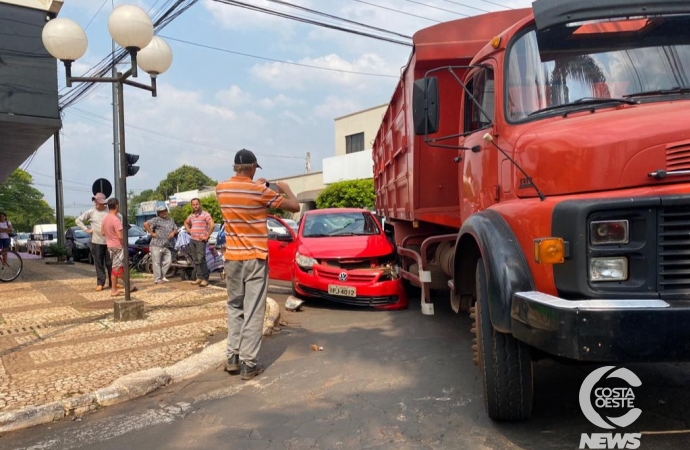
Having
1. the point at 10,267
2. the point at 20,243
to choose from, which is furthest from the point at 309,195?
the point at 10,267

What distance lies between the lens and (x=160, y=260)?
10.2 m

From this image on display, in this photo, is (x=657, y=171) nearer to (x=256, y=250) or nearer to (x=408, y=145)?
(x=256, y=250)

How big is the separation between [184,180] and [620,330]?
74.5 meters

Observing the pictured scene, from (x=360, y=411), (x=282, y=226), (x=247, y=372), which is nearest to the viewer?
(x=360, y=411)

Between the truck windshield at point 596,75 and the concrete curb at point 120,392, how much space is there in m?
3.43

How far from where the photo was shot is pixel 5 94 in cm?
998

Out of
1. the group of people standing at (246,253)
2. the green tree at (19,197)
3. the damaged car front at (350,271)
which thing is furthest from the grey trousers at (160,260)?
the green tree at (19,197)

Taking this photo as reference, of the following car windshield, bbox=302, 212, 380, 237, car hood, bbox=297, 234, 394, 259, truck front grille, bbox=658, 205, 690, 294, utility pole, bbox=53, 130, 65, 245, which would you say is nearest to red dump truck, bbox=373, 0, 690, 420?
truck front grille, bbox=658, 205, 690, 294

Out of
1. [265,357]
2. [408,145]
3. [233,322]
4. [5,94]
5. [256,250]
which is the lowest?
[265,357]

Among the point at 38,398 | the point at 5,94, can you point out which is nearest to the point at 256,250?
the point at 38,398

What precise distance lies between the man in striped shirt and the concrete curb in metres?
0.37

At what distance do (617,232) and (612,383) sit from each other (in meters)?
1.32

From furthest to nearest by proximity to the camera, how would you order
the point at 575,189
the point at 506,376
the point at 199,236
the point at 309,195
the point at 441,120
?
the point at 309,195 < the point at 199,236 < the point at 441,120 < the point at 506,376 < the point at 575,189

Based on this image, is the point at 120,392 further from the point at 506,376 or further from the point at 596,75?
the point at 596,75
